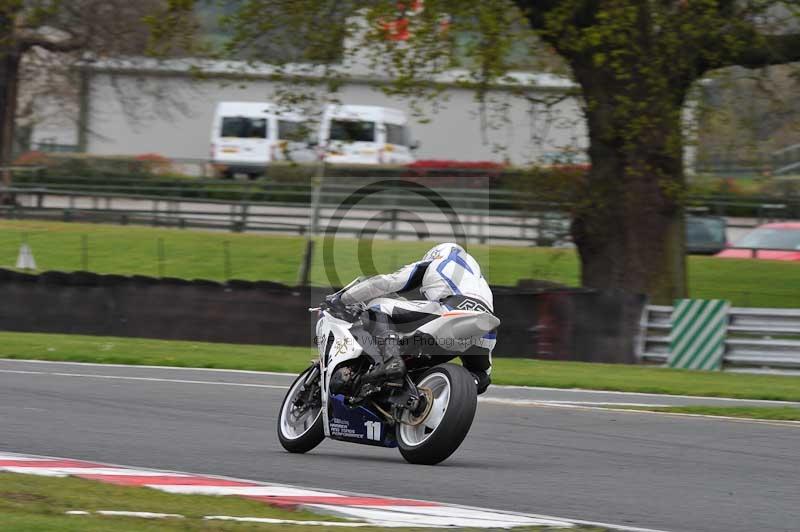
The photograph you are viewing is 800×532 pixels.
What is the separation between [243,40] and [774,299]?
11439 mm

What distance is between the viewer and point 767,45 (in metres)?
Answer: 18.6

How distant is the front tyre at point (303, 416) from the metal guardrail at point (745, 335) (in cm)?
960

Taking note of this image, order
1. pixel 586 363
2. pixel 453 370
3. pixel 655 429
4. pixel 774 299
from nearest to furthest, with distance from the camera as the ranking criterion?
pixel 453 370 < pixel 655 429 < pixel 586 363 < pixel 774 299

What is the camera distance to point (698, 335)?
17953 mm

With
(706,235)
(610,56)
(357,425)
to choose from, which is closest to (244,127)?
(706,235)

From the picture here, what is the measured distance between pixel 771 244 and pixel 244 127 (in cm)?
1818

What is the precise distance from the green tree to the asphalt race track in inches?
264

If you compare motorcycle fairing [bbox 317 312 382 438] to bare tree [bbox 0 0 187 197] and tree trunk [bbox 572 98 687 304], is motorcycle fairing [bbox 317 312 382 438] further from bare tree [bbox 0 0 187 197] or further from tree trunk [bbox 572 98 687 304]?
bare tree [bbox 0 0 187 197]

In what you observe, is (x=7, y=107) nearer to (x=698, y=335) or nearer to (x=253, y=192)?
(x=253, y=192)

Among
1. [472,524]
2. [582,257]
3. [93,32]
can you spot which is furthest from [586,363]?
[93,32]

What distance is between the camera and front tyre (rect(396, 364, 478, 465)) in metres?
7.75

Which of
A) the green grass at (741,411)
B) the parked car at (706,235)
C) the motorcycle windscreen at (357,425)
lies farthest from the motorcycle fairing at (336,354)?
the parked car at (706,235)

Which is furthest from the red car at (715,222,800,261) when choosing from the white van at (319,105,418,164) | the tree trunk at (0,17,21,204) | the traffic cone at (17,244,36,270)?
the tree trunk at (0,17,21,204)

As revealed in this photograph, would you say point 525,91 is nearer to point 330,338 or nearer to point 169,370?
point 169,370
